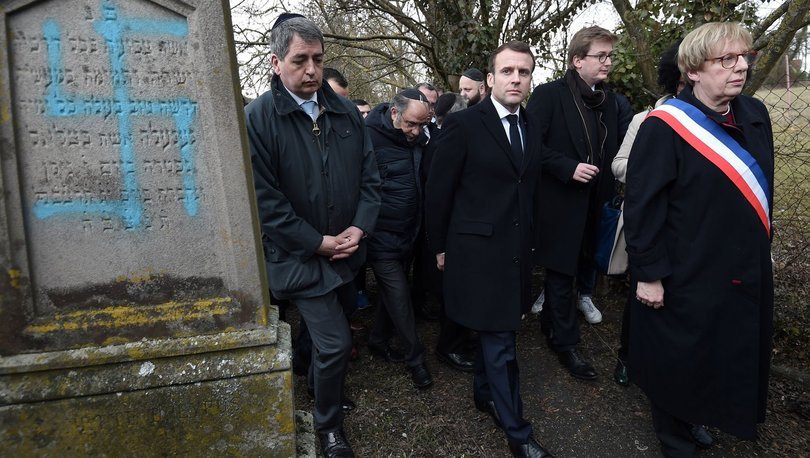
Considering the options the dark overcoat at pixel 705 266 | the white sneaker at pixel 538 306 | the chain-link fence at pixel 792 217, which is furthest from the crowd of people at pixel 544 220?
the white sneaker at pixel 538 306

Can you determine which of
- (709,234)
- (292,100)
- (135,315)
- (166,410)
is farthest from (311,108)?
(709,234)

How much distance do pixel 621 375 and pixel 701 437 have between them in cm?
63

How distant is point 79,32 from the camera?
1.68 metres

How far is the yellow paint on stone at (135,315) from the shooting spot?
71.1 inches

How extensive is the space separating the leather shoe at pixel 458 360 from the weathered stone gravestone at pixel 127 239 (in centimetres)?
201

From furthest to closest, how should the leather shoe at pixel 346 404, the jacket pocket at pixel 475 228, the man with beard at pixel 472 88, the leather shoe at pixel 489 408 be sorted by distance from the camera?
the man with beard at pixel 472 88 < the leather shoe at pixel 346 404 < the leather shoe at pixel 489 408 < the jacket pocket at pixel 475 228

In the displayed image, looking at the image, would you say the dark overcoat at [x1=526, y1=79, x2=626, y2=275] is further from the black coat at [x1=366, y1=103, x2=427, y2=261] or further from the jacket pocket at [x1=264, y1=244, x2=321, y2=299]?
the jacket pocket at [x1=264, y1=244, x2=321, y2=299]

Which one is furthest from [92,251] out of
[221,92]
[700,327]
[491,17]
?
[491,17]

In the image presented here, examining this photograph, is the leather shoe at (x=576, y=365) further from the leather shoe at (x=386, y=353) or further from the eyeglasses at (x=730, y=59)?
the eyeglasses at (x=730, y=59)

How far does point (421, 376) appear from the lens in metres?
3.59

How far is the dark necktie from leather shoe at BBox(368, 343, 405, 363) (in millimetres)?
1780

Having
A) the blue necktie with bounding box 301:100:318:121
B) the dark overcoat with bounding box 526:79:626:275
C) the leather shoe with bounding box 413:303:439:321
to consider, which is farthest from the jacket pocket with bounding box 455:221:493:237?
the leather shoe with bounding box 413:303:439:321

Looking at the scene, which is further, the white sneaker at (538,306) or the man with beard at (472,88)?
the man with beard at (472,88)

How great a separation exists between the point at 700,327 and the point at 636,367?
440mm
